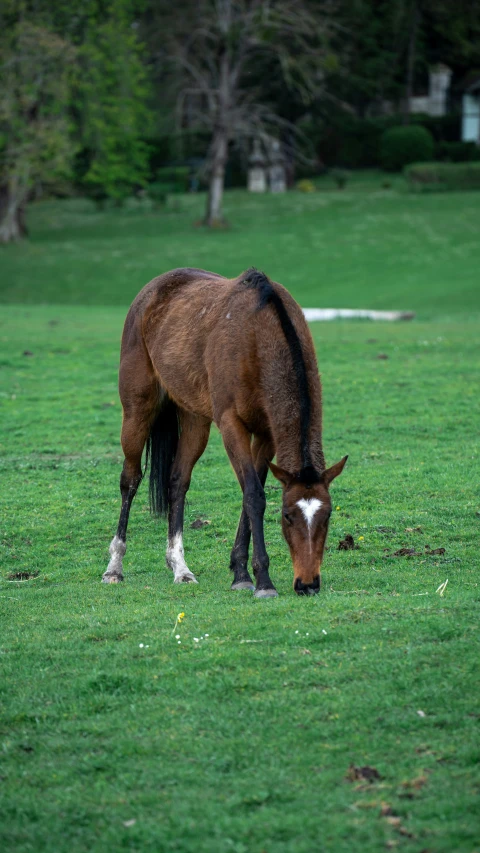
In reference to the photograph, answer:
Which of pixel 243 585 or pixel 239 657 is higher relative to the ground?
pixel 239 657

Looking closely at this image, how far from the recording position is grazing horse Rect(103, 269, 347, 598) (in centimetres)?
662

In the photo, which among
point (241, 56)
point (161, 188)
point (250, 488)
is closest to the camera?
point (250, 488)

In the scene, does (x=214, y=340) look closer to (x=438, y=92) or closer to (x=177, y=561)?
(x=177, y=561)

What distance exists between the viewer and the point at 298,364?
→ 271 inches

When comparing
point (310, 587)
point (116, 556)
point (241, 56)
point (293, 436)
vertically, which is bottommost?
point (116, 556)

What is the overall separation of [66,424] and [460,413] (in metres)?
5.59

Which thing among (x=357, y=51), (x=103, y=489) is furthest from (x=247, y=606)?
(x=357, y=51)

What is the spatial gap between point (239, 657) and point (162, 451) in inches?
140

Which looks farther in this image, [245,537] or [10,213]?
[10,213]

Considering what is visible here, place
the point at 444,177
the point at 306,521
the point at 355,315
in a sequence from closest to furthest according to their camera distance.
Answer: the point at 306,521
the point at 355,315
the point at 444,177

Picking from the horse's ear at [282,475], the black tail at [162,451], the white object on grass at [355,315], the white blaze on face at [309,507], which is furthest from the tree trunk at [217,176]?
the white blaze on face at [309,507]

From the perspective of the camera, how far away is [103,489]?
10.6 meters

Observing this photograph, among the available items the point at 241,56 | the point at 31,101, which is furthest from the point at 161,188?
the point at 31,101

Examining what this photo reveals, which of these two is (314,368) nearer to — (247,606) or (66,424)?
(247,606)
